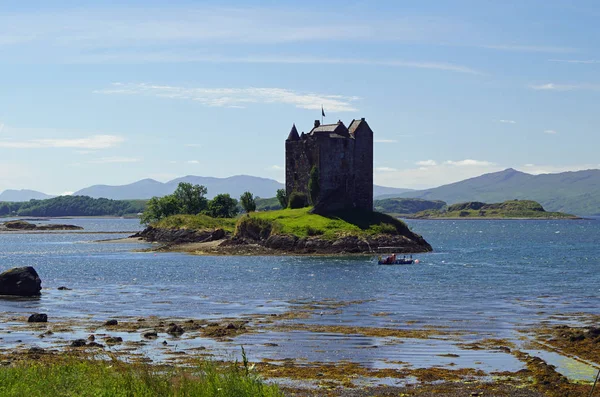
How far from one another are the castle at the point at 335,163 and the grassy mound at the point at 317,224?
413 cm

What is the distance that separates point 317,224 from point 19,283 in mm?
68240

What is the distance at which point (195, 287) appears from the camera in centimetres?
7581

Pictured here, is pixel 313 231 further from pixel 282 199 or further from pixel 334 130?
pixel 282 199

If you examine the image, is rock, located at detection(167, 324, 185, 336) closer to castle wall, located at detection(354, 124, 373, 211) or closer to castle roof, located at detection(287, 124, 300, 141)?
castle wall, located at detection(354, 124, 373, 211)

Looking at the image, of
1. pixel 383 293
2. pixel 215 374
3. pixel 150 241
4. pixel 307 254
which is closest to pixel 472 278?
pixel 383 293

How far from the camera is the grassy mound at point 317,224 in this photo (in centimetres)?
12644

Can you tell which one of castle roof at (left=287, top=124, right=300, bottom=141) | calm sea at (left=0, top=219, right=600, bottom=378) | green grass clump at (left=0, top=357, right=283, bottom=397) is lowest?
calm sea at (left=0, top=219, right=600, bottom=378)

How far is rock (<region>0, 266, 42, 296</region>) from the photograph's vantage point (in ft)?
217

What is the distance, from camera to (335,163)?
139125 millimetres

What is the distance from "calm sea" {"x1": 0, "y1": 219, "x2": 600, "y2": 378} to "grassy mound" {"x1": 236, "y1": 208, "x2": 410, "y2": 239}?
10309mm

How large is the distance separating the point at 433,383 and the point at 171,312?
97.1ft

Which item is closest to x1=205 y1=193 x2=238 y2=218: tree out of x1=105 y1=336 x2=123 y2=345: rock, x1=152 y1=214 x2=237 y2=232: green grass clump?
x1=152 y1=214 x2=237 y2=232: green grass clump

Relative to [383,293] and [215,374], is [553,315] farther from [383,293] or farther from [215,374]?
[215,374]

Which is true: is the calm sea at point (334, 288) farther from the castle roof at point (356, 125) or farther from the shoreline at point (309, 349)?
the castle roof at point (356, 125)
